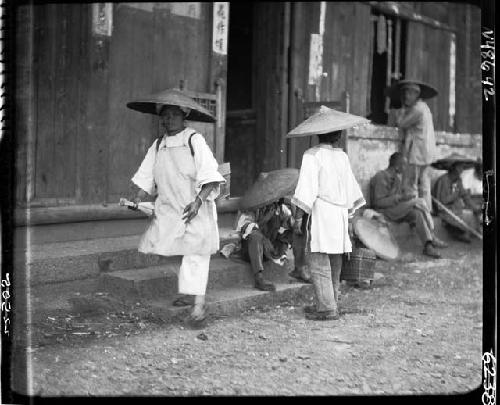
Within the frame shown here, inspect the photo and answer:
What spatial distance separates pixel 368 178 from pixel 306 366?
502 centimetres

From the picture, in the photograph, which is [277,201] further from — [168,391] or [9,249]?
[9,249]

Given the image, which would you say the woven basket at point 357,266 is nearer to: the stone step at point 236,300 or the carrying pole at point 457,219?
the stone step at point 236,300

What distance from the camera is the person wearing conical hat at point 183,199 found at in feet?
15.3

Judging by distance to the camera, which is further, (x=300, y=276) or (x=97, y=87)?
(x=300, y=276)

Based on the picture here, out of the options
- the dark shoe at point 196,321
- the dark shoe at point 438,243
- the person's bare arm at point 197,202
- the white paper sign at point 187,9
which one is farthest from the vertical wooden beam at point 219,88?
the dark shoe at point 438,243

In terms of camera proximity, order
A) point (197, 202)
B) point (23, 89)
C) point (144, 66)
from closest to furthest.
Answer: point (23, 89) → point (197, 202) → point (144, 66)

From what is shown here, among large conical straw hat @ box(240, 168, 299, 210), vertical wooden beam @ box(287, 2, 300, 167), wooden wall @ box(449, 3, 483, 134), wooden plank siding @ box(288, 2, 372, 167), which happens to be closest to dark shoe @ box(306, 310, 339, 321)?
large conical straw hat @ box(240, 168, 299, 210)

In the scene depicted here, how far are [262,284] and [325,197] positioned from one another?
3.65 feet

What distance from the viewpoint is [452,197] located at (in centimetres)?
896

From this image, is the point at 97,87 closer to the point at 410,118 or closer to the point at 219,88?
the point at 219,88

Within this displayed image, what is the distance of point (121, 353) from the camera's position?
4160 mm

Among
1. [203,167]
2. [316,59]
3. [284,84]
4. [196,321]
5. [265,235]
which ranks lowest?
[196,321]

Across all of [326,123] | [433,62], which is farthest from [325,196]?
[433,62]

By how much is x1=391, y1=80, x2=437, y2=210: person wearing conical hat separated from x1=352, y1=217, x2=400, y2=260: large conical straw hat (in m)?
1.07
